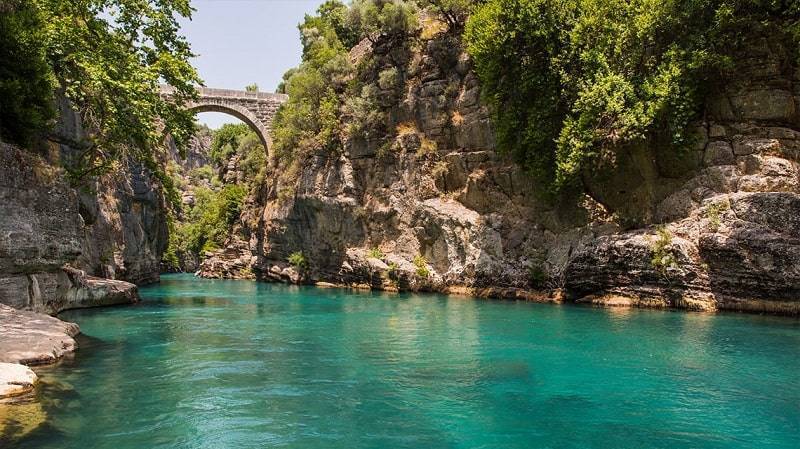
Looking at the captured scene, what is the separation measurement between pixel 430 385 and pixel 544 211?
19.5 metres

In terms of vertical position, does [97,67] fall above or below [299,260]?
above

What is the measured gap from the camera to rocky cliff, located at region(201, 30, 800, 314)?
20203mm

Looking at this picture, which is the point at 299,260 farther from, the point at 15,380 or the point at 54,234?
the point at 15,380

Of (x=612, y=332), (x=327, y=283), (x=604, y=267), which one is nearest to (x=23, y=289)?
(x=612, y=332)

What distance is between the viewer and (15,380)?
9078 millimetres

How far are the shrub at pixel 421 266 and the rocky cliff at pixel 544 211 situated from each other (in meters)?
0.07

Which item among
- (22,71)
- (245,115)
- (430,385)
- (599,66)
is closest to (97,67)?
(22,71)

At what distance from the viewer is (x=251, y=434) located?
7.80 m

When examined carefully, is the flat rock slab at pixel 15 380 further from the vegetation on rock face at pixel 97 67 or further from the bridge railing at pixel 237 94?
the bridge railing at pixel 237 94

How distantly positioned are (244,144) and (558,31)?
48.0 meters

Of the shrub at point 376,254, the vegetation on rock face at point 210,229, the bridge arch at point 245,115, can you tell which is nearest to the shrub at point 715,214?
the shrub at point 376,254

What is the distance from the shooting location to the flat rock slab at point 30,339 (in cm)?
1094

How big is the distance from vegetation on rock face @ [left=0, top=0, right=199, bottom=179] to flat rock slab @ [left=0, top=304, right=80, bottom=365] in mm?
6509

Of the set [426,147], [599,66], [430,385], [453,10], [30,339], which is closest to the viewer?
[430,385]
